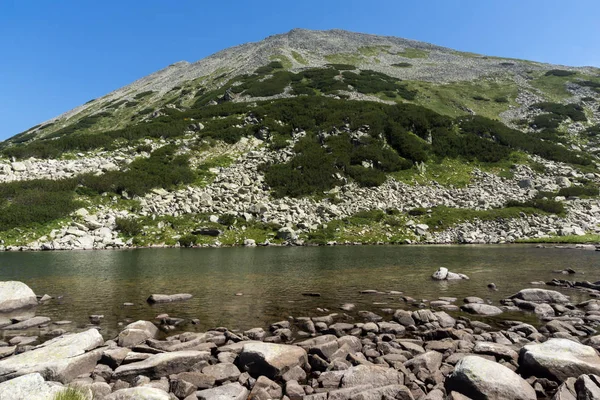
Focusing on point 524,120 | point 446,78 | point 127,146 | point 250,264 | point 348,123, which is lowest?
point 250,264

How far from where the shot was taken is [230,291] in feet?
64.0

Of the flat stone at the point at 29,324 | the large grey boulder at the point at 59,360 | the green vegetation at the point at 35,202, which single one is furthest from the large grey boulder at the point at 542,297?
the green vegetation at the point at 35,202

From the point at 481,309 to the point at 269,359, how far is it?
10.4 meters

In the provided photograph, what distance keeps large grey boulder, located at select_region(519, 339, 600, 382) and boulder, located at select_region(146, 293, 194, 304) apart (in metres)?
14.5

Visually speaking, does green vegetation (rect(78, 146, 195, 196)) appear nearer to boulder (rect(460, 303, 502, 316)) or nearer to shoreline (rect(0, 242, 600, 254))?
shoreline (rect(0, 242, 600, 254))

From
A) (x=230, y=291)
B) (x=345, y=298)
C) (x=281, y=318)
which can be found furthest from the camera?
(x=230, y=291)

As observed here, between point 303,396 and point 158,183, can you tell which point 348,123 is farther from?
point 303,396

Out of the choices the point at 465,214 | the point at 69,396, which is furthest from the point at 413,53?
the point at 69,396

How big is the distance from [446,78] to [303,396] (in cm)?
12852

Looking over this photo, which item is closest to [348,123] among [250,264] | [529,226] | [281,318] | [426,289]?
[529,226]

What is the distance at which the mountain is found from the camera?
1837 inches

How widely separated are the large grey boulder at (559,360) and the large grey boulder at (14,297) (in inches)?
793

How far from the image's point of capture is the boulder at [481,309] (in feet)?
49.5

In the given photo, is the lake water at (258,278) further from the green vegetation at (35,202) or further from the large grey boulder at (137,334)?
the green vegetation at (35,202)
